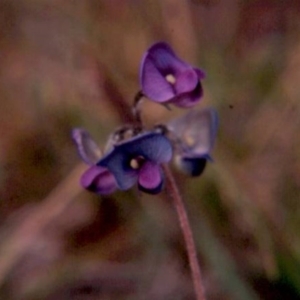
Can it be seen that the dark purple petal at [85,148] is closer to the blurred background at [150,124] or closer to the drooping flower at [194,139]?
the drooping flower at [194,139]

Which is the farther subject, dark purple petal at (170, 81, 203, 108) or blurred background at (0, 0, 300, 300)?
blurred background at (0, 0, 300, 300)

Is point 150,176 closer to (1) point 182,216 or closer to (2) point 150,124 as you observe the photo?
(1) point 182,216

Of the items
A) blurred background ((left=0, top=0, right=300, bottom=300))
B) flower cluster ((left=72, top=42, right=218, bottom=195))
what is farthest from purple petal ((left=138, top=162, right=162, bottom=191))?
blurred background ((left=0, top=0, right=300, bottom=300))

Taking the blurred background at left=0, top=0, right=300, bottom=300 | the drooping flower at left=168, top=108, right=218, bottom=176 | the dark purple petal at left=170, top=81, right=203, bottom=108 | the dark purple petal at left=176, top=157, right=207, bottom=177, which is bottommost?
the blurred background at left=0, top=0, right=300, bottom=300

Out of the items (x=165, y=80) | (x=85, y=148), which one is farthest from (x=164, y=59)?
(x=85, y=148)

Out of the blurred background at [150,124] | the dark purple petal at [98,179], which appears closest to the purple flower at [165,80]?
the dark purple petal at [98,179]

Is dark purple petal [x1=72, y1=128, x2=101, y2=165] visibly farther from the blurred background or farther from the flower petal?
the blurred background

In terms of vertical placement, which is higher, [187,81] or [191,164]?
[187,81]
